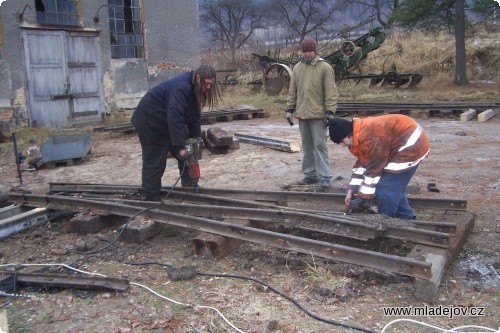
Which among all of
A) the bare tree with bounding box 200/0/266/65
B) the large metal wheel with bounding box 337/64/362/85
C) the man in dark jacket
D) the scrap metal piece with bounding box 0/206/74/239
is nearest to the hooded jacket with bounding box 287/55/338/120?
the man in dark jacket

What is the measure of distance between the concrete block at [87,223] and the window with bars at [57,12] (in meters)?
9.58

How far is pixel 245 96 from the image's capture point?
2025 centimetres

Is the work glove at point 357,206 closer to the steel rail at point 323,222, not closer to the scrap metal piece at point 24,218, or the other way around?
the steel rail at point 323,222

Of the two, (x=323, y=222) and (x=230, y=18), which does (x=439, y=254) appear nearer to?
(x=323, y=222)

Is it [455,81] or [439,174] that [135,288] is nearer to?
[439,174]

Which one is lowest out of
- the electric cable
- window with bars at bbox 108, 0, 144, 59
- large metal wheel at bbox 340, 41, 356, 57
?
the electric cable

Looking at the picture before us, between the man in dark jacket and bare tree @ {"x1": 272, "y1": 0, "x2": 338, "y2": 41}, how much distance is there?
122 feet

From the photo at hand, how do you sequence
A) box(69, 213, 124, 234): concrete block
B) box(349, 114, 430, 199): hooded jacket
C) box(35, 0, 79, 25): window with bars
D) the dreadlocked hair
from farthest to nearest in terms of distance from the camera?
box(35, 0, 79, 25): window with bars, box(69, 213, 124, 234): concrete block, the dreadlocked hair, box(349, 114, 430, 199): hooded jacket

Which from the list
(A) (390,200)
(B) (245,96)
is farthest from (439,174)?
(B) (245,96)

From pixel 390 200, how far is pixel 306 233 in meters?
0.90

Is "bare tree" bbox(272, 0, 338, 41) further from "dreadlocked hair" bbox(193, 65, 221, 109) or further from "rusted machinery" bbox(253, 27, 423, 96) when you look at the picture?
"dreadlocked hair" bbox(193, 65, 221, 109)

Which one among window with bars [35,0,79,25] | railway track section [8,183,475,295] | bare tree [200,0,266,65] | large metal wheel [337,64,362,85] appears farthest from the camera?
bare tree [200,0,266,65]

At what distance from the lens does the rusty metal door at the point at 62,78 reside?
13344 millimetres

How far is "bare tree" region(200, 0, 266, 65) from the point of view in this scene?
4428 cm
